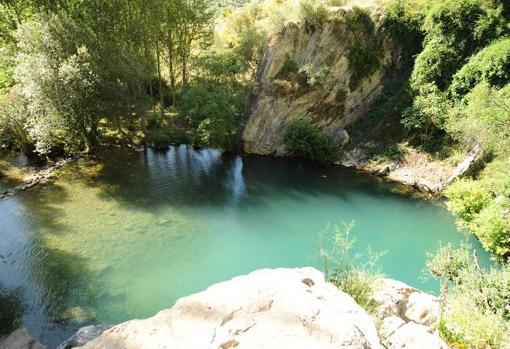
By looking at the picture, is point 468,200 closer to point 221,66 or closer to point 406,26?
point 406,26

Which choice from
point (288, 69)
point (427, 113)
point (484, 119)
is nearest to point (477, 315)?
point (484, 119)

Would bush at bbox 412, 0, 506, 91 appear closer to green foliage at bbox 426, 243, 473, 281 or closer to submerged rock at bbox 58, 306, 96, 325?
green foliage at bbox 426, 243, 473, 281

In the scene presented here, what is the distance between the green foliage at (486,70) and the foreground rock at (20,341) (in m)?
24.0

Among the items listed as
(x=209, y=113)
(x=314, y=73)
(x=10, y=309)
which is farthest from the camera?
(x=314, y=73)

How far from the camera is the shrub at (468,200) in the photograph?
14.6 metres

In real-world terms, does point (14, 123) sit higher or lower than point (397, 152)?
higher

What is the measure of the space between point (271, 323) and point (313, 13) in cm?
2435

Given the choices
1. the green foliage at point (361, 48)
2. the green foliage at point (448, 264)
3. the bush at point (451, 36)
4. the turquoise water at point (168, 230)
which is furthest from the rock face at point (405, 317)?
the green foliage at point (361, 48)

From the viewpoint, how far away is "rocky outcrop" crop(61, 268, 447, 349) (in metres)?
5.26

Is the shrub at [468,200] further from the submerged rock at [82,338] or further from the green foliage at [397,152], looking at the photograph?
the submerged rock at [82,338]

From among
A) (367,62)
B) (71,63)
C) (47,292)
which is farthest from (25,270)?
(367,62)

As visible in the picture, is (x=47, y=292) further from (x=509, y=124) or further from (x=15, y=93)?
(x=509, y=124)

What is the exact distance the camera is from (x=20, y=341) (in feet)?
32.6

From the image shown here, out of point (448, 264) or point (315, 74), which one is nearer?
point (448, 264)
